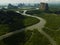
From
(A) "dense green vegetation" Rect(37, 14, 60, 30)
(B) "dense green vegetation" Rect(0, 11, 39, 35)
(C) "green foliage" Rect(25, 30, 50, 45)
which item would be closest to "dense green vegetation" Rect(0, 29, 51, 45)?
(C) "green foliage" Rect(25, 30, 50, 45)

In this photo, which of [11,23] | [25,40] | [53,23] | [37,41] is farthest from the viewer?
[53,23]

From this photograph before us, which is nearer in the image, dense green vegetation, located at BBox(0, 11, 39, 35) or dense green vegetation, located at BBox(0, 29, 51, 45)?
dense green vegetation, located at BBox(0, 29, 51, 45)

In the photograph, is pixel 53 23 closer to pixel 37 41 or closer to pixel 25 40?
pixel 25 40

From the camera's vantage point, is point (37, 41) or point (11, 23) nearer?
point (37, 41)

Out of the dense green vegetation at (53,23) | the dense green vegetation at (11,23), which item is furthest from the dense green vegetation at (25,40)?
the dense green vegetation at (53,23)

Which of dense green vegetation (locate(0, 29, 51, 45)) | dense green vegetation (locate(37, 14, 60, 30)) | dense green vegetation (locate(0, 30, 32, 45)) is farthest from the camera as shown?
dense green vegetation (locate(37, 14, 60, 30))

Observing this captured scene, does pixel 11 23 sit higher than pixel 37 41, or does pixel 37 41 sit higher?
pixel 37 41

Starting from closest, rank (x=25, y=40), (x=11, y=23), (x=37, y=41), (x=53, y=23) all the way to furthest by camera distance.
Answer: (x=37, y=41) < (x=25, y=40) < (x=11, y=23) < (x=53, y=23)

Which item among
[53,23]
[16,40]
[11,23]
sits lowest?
[53,23]

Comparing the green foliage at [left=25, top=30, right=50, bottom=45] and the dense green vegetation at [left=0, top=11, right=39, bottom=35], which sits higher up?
the green foliage at [left=25, top=30, right=50, bottom=45]

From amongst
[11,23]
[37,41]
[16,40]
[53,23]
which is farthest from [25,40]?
[53,23]

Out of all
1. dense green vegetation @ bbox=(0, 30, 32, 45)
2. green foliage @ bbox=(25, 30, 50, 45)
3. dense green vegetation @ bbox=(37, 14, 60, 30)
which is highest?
green foliage @ bbox=(25, 30, 50, 45)

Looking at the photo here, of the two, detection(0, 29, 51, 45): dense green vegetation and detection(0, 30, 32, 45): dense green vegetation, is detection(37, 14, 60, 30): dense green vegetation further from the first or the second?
detection(0, 29, 51, 45): dense green vegetation
